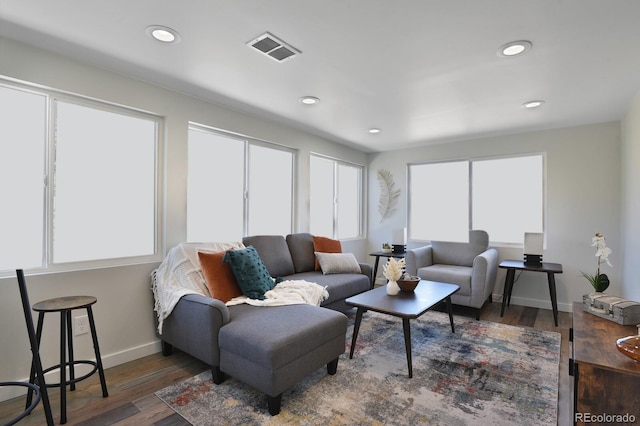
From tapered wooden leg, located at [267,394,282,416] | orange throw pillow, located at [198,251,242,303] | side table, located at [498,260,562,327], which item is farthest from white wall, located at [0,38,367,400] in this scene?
side table, located at [498,260,562,327]

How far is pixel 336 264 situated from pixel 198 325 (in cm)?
188

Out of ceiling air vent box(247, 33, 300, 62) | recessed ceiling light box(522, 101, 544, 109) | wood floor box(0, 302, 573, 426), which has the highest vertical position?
recessed ceiling light box(522, 101, 544, 109)

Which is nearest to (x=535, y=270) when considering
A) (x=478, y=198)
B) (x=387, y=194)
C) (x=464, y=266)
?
(x=464, y=266)

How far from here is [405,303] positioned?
260cm

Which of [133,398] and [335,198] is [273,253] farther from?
[335,198]

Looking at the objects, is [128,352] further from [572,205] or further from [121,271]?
[572,205]

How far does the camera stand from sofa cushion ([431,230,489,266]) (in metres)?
4.20

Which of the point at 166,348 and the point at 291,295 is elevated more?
the point at 291,295

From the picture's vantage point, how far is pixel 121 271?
2.56 m

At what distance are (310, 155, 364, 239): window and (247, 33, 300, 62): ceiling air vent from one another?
7.96 ft

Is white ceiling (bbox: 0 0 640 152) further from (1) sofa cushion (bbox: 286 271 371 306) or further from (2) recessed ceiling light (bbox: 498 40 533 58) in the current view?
(1) sofa cushion (bbox: 286 271 371 306)

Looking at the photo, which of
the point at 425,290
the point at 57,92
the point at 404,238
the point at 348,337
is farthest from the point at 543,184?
the point at 57,92

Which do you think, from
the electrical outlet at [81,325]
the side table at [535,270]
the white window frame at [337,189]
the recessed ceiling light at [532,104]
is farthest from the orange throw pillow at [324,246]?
the recessed ceiling light at [532,104]

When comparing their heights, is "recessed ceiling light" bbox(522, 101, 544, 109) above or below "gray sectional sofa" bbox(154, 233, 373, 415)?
above
